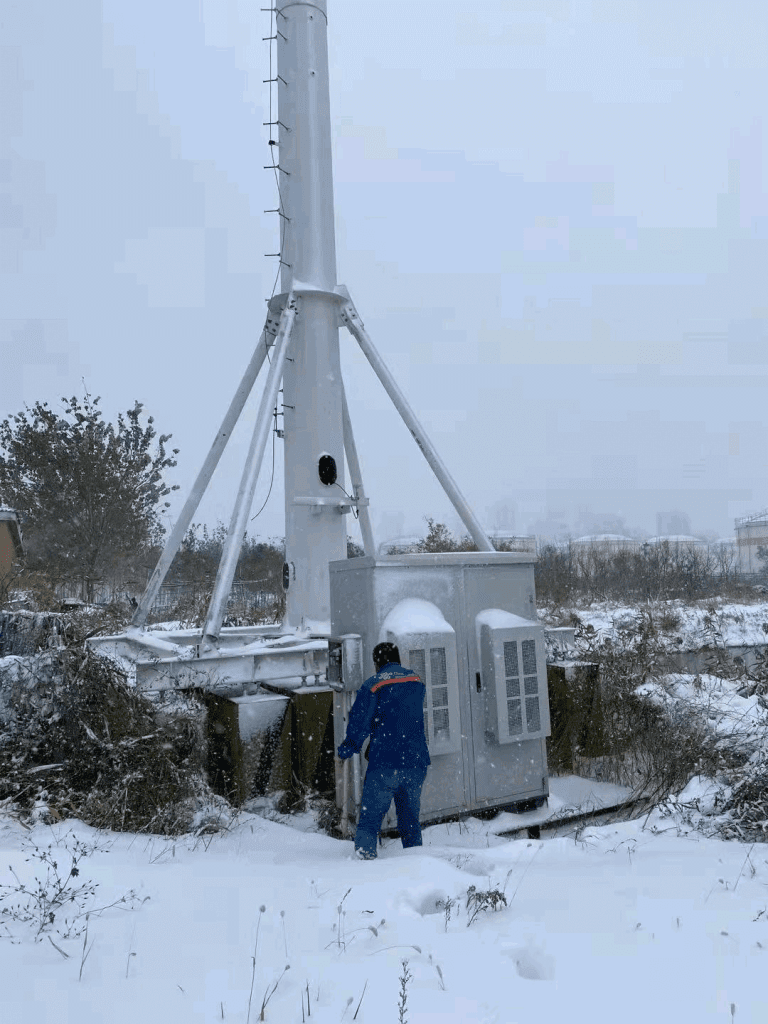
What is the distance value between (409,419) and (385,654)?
5170mm

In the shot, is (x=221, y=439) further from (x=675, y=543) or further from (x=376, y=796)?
(x=675, y=543)

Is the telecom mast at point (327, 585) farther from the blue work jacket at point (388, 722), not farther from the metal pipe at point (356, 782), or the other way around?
the blue work jacket at point (388, 722)

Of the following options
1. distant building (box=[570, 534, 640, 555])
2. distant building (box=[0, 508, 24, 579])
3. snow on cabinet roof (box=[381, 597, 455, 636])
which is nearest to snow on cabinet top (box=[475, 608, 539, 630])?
snow on cabinet roof (box=[381, 597, 455, 636])

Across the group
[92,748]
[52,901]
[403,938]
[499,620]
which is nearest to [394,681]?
[499,620]

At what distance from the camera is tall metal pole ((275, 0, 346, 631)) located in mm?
9328

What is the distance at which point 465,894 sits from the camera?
3.99 metres

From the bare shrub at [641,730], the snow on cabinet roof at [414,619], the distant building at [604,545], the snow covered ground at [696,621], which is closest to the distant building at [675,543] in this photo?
the distant building at [604,545]

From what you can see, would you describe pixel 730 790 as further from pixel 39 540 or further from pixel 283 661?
pixel 39 540

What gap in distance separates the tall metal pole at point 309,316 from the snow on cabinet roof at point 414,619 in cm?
339

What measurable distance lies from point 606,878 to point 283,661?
4161mm

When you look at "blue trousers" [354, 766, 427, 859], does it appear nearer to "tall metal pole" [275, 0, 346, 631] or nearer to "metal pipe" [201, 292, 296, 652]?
"metal pipe" [201, 292, 296, 652]

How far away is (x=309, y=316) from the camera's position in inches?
378

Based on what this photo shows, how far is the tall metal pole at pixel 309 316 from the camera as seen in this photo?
933cm

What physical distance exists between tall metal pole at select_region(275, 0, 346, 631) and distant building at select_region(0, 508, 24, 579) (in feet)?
34.5
